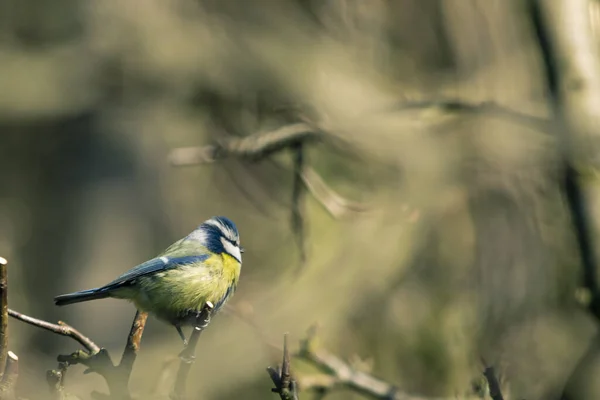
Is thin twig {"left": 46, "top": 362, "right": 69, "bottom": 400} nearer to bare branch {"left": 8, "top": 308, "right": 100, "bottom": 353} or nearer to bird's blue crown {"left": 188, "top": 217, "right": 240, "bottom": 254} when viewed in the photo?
bare branch {"left": 8, "top": 308, "right": 100, "bottom": 353}

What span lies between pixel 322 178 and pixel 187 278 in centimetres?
298

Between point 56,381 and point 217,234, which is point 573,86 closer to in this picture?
point 217,234

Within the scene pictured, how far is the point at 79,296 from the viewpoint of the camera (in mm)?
2043

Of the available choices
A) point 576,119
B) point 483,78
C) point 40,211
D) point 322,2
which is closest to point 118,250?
point 40,211

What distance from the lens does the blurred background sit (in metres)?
3.99

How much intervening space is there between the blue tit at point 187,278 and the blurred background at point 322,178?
0.93 metres

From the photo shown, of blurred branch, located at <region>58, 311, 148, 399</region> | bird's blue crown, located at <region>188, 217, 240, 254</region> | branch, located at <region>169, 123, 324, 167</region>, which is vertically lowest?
branch, located at <region>169, 123, 324, 167</region>

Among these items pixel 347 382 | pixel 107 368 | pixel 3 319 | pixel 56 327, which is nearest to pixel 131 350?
pixel 107 368

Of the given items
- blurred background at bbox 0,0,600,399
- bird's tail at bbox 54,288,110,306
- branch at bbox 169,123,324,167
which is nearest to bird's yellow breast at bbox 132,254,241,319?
bird's tail at bbox 54,288,110,306

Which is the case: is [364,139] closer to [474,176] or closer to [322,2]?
[474,176]

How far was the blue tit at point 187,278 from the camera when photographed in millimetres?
2354

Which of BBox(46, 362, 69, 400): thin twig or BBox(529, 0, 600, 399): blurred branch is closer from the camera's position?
BBox(46, 362, 69, 400): thin twig

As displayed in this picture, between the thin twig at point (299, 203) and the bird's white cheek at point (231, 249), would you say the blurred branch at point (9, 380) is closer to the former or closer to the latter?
the bird's white cheek at point (231, 249)

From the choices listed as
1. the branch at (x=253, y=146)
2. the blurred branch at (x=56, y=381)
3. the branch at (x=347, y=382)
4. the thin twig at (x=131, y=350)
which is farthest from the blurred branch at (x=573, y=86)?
the blurred branch at (x=56, y=381)
